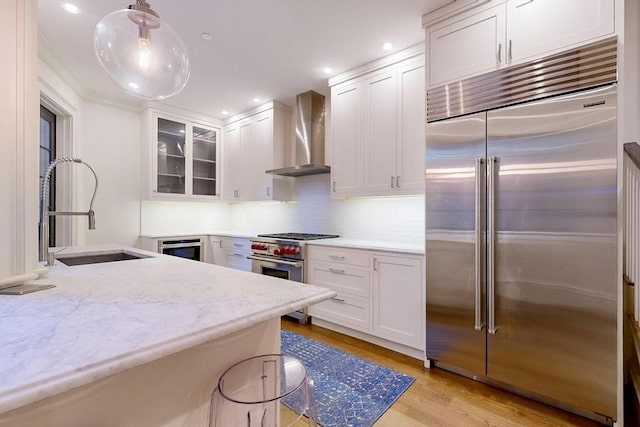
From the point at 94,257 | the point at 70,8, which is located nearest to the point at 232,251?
the point at 94,257

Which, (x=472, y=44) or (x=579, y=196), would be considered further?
(x=472, y=44)

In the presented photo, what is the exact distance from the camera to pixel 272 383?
96 centimetres

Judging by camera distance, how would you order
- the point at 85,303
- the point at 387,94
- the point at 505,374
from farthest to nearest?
1. the point at 387,94
2. the point at 505,374
3. the point at 85,303

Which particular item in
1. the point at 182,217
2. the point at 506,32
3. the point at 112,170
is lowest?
the point at 182,217

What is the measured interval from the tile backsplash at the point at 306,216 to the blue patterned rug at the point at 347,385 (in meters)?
1.28

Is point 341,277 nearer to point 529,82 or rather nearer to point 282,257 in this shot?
point 282,257

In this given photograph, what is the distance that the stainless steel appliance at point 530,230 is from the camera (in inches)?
63.2

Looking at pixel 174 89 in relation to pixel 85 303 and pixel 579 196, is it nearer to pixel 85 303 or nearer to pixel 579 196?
pixel 85 303

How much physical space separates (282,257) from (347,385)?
61.1 inches

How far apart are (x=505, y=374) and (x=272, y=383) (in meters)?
1.69

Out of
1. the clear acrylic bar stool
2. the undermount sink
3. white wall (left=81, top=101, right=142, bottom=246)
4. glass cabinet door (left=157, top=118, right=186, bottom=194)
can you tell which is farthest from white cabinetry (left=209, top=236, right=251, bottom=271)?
the clear acrylic bar stool

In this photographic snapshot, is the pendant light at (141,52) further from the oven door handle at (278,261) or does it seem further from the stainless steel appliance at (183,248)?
the stainless steel appliance at (183,248)

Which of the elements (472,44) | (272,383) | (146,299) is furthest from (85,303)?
(472,44)

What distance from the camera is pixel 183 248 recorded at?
4.07 meters
